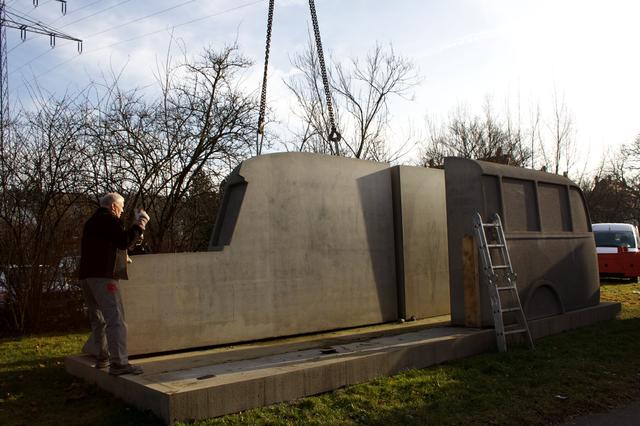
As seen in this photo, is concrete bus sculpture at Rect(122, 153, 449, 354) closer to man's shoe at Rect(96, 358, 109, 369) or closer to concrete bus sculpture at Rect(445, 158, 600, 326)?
man's shoe at Rect(96, 358, 109, 369)

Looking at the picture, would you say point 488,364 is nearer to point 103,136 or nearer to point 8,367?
point 8,367

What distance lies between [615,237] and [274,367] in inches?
793

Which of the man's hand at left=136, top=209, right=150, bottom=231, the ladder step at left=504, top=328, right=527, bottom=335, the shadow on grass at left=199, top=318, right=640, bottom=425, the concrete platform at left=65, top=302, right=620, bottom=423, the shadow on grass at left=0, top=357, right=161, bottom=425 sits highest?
the man's hand at left=136, top=209, right=150, bottom=231

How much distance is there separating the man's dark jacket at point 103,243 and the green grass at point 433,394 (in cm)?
133

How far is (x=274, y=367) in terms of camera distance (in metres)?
5.99

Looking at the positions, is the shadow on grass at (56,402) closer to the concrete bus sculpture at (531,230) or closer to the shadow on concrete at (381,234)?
the shadow on concrete at (381,234)

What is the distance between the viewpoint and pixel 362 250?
941cm

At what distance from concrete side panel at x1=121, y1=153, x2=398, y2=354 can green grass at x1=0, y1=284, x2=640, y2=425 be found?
132 centimetres

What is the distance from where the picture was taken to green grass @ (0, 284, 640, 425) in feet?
17.2

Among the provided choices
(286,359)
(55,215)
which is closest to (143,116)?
(55,215)

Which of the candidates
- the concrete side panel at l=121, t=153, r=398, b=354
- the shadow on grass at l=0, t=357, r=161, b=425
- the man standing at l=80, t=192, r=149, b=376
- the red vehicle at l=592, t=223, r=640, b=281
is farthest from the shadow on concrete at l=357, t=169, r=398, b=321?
the red vehicle at l=592, t=223, r=640, b=281

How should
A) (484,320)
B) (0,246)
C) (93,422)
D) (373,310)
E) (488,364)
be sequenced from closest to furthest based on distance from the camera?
(93,422), (488,364), (484,320), (373,310), (0,246)

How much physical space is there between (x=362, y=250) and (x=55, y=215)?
238 inches

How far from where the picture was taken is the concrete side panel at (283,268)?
707 cm
